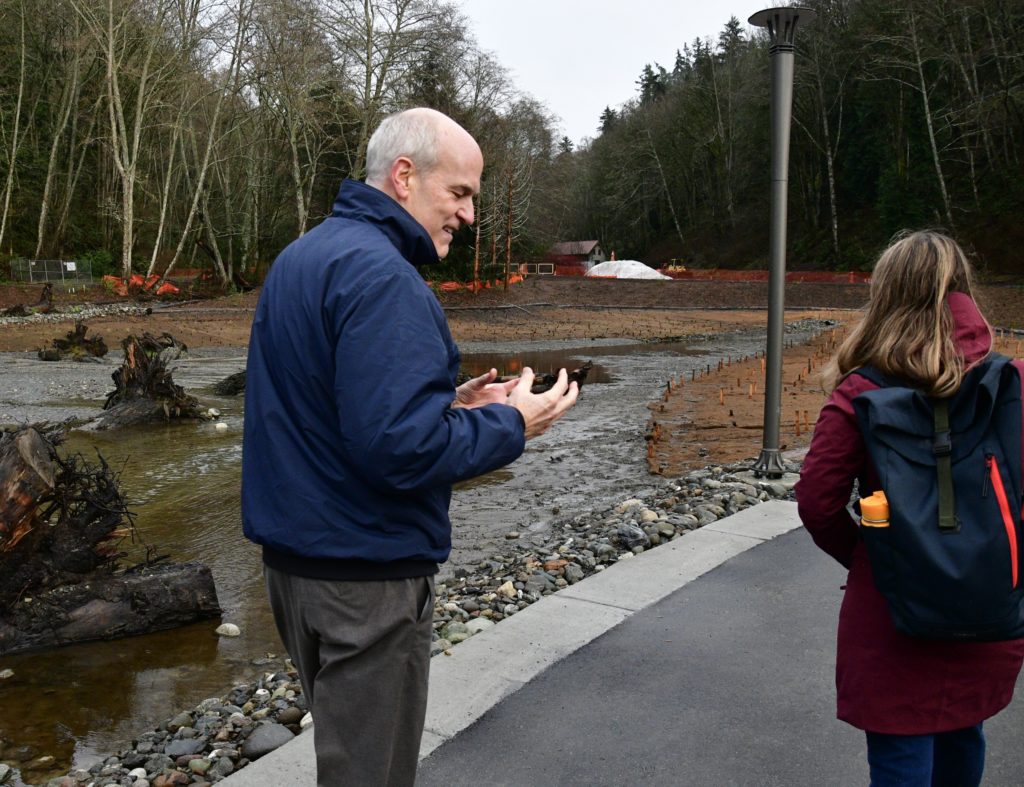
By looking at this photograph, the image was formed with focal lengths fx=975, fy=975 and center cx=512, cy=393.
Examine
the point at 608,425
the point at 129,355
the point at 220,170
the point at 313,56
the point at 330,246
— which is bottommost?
the point at 608,425

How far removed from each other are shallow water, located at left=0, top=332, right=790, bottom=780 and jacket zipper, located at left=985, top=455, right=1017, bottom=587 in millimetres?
3942

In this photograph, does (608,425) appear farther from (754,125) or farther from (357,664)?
(754,125)

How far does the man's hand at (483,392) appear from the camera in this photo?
2327 millimetres

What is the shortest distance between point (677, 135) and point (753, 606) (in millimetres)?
75717

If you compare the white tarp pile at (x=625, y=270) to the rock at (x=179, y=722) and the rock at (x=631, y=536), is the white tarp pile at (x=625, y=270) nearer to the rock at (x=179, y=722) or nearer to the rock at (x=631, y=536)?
the rock at (x=631, y=536)

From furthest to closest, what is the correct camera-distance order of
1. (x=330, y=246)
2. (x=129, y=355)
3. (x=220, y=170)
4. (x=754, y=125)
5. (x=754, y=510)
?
(x=754, y=125), (x=220, y=170), (x=129, y=355), (x=754, y=510), (x=330, y=246)

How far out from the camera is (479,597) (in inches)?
233

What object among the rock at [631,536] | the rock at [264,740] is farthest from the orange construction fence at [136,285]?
the rock at [264,740]

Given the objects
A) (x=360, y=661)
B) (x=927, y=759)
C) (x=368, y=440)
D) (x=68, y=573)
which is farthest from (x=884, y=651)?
(x=68, y=573)

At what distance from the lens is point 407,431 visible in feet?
6.35

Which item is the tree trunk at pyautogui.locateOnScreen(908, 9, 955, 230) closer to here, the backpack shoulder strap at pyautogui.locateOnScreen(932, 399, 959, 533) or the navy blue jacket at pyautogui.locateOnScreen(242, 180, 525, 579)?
the backpack shoulder strap at pyautogui.locateOnScreen(932, 399, 959, 533)

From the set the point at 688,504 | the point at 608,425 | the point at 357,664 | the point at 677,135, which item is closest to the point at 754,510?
the point at 688,504

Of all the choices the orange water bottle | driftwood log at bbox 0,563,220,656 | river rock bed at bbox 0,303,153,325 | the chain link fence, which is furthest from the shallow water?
the chain link fence

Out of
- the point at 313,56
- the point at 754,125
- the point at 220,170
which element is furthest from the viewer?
the point at 754,125
